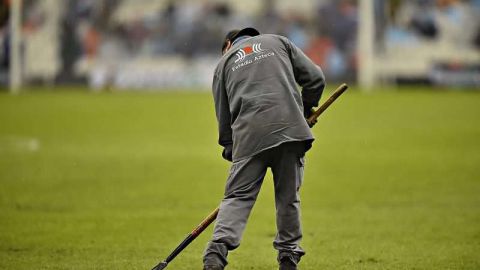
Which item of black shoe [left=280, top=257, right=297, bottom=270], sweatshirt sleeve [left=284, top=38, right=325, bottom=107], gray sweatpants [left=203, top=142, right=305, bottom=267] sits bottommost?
black shoe [left=280, top=257, right=297, bottom=270]

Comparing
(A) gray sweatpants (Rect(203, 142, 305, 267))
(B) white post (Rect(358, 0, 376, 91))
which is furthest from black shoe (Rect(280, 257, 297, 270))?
(B) white post (Rect(358, 0, 376, 91))

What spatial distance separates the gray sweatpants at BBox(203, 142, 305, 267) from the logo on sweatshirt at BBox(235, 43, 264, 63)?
694mm

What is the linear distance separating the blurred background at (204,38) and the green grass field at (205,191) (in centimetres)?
1580

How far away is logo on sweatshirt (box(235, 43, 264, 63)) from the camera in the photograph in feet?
24.6

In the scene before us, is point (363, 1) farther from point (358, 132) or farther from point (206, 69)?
point (358, 132)

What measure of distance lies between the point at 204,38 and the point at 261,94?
134 feet

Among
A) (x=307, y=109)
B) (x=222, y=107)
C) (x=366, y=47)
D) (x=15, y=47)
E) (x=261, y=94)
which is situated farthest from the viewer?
(x=15, y=47)

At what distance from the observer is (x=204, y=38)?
48.1 m

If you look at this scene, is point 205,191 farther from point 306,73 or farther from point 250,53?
point 250,53

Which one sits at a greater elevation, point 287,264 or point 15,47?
point 287,264

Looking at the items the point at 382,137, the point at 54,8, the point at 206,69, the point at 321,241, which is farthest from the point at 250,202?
the point at 54,8

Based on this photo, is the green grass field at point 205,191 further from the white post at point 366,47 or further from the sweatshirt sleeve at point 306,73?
the white post at point 366,47

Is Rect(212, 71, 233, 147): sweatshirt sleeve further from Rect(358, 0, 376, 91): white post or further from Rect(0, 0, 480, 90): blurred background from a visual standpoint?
Rect(0, 0, 480, 90): blurred background

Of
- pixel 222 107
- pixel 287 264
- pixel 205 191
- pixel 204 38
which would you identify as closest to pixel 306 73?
pixel 222 107
